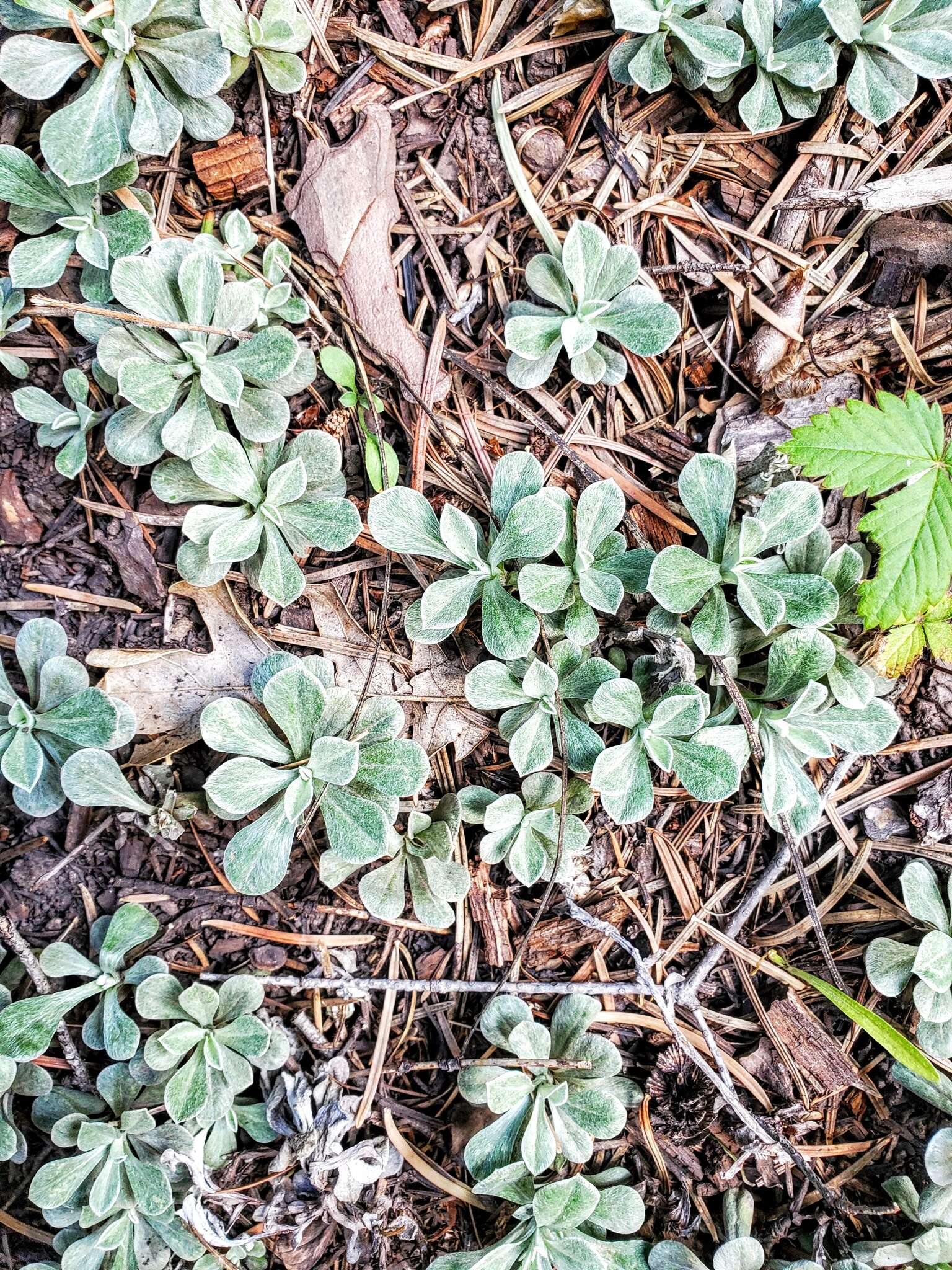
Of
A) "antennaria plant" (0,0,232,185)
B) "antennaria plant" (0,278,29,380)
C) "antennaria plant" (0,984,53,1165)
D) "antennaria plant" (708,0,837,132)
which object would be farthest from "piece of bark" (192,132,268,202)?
"antennaria plant" (0,984,53,1165)

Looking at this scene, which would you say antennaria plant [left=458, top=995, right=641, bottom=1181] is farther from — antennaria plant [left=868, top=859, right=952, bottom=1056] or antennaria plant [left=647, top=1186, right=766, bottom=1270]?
antennaria plant [left=868, top=859, right=952, bottom=1056]

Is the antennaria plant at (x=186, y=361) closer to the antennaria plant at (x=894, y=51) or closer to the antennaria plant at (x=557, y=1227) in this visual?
the antennaria plant at (x=894, y=51)

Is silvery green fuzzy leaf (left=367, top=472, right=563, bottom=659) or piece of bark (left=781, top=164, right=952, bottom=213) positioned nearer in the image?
silvery green fuzzy leaf (left=367, top=472, right=563, bottom=659)

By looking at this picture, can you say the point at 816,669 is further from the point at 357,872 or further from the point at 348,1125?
the point at 348,1125

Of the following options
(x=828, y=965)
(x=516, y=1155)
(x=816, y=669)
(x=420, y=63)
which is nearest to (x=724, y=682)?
(x=816, y=669)

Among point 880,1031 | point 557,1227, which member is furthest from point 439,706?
point 880,1031

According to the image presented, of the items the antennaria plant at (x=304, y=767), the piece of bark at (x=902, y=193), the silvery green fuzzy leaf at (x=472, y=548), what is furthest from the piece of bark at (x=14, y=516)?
the piece of bark at (x=902, y=193)
